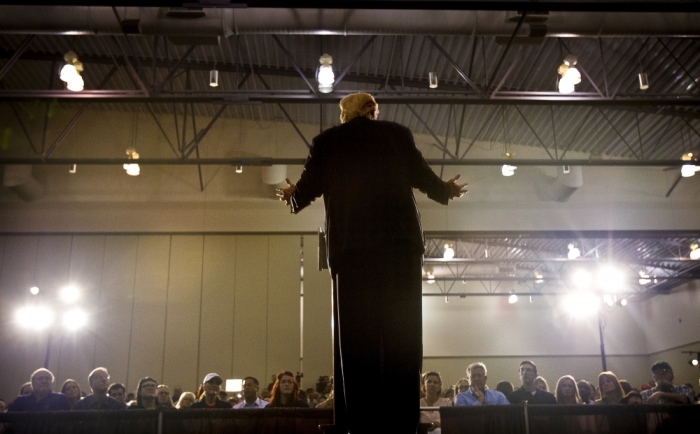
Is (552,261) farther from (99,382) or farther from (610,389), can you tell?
(99,382)

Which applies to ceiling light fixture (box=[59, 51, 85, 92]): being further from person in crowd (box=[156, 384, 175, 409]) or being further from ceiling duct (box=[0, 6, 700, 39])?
person in crowd (box=[156, 384, 175, 409])

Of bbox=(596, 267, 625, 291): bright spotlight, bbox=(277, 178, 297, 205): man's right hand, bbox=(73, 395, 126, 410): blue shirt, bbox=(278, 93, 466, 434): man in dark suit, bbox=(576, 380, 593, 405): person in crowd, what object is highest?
bbox=(596, 267, 625, 291): bright spotlight

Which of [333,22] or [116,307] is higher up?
[333,22]

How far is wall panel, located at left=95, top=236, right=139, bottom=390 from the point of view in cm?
1583

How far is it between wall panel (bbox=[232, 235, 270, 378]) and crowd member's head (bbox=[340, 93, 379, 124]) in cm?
1436

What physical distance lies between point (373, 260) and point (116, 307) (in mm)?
15599

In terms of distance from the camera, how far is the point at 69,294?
16.1 metres

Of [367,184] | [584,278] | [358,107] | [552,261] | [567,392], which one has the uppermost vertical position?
[584,278]

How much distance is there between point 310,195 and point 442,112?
37.5ft

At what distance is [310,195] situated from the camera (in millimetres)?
2250

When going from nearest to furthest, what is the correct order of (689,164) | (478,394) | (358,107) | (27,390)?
(358,107) < (478,394) < (27,390) < (689,164)

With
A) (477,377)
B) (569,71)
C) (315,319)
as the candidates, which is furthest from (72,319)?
(569,71)

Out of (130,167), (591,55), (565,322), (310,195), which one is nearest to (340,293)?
(310,195)

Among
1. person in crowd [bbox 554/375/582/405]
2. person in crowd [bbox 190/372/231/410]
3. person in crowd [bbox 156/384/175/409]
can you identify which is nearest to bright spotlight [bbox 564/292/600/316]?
person in crowd [bbox 554/375/582/405]
